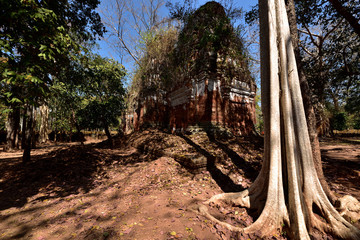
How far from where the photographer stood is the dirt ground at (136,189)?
2580 mm

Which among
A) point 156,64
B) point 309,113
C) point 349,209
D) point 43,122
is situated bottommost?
point 349,209

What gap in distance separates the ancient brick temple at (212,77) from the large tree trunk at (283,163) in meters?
4.03

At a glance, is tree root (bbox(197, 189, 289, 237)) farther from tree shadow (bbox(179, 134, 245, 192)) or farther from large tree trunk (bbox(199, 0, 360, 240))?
tree shadow (bbox(179, 134, 245, 192))

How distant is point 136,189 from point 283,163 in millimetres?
3770

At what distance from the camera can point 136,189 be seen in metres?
4.22

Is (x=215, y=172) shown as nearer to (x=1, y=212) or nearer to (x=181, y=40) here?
(x=1, y=212)

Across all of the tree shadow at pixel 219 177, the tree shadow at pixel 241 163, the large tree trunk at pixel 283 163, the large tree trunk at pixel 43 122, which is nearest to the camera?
the large tree trunk at pixel 283 163

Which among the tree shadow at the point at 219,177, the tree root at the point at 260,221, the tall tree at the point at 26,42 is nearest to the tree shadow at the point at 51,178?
the tall tree at the point at 26,42

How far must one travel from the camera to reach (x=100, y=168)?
→ 5.96 meters

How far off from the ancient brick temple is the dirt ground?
1217 mm

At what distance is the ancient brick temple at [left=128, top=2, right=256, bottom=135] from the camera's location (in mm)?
7352

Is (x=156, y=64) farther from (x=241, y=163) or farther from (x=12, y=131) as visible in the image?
(x=12, y=131)

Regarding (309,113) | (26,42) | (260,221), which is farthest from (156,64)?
→ (260,221)

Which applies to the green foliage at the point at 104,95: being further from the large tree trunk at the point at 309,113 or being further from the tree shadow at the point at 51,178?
the large tree trunk at the point at 309,113
